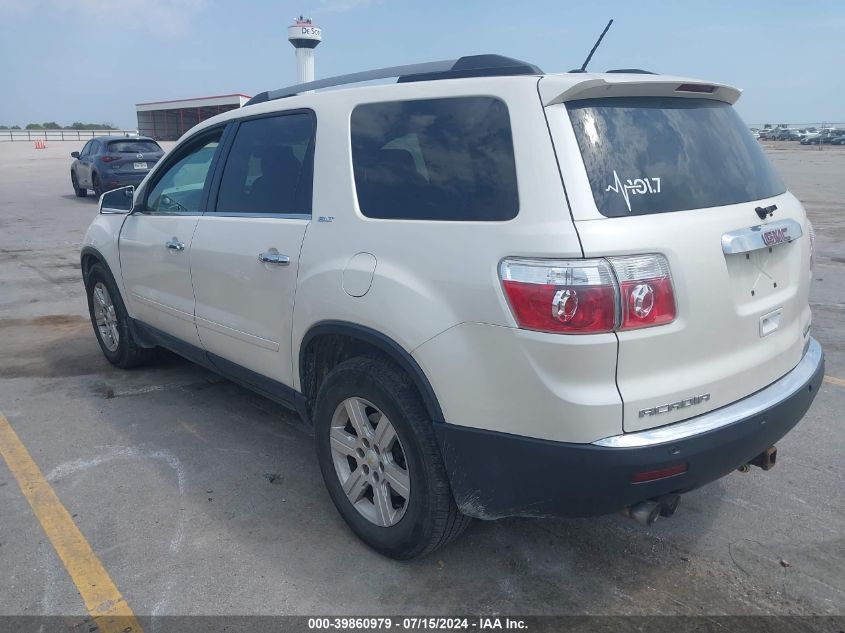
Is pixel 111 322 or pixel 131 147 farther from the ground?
pixel 131 147

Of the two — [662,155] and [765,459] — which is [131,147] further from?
[765,459]

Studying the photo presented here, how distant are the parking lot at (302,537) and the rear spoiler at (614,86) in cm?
190

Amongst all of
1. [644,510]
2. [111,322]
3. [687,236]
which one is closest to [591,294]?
[687,236]

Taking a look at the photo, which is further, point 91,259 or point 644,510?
point 91,259

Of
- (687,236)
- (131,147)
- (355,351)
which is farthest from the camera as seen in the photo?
(131,147)

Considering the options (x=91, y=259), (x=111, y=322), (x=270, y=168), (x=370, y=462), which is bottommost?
(x=111, y=322)

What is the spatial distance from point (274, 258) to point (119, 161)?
17164 mm

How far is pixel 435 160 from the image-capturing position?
9.14 feet

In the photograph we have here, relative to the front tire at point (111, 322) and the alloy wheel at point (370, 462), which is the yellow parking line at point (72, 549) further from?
the front tire at point (111, 322)

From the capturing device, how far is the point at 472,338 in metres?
2.45

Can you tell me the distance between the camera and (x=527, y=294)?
233 cm

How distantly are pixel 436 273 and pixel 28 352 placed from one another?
16.2 ft

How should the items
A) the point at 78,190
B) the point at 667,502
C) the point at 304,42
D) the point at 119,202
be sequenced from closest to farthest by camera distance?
the point at 667,502 < the point at 119,202 < the point at 78,190 < the point at 304,42

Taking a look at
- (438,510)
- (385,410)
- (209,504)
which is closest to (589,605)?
(438,510)
